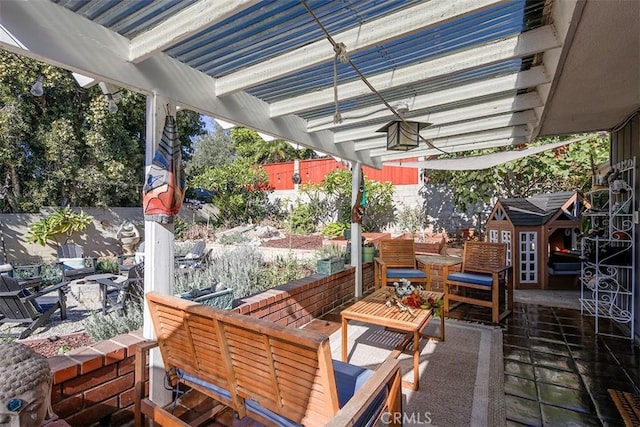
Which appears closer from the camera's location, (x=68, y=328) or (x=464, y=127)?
(x=68, y=328)

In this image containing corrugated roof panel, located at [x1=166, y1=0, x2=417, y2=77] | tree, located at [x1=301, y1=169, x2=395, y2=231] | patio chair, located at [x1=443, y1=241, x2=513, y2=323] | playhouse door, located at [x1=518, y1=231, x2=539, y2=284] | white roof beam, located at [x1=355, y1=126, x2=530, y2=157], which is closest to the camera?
corrugated roof panel, located at [x1=166, y1=0, x2=417, y2=77]

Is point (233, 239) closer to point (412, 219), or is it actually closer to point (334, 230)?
point (334, 230)

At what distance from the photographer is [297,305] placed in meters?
3.92

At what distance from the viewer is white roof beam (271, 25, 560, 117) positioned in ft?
7.12

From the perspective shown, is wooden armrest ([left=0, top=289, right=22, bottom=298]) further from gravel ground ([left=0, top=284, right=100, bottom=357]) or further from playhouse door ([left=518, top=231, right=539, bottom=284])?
playhouse door ([left=518, top=231, right=539, bottom=284])

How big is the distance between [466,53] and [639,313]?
3.45m

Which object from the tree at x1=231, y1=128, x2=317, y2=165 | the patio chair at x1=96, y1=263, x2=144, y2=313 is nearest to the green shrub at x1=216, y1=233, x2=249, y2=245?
the patio chair at x1=96, y1=263, x2=144, y2=313

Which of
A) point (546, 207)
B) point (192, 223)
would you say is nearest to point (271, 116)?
point (546, 207)

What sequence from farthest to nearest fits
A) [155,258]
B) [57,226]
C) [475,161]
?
1. [57,226]
2. [475,161]
3. [155,258]

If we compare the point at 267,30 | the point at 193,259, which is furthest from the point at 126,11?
the point at 193,259

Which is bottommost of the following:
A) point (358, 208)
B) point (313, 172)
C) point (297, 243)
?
point (297, 243)

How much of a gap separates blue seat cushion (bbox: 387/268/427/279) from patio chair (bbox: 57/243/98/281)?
19.2 ft

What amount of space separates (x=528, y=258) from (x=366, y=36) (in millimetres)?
5581

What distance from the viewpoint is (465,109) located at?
3695 mm
